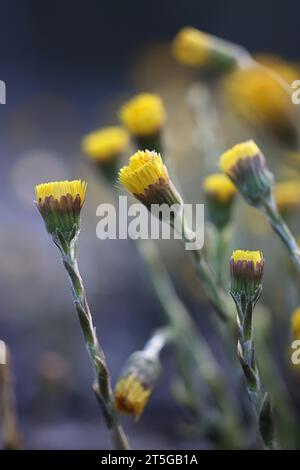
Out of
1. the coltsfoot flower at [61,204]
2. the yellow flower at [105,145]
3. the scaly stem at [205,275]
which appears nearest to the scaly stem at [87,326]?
the coltsfoot flower at [61,204]

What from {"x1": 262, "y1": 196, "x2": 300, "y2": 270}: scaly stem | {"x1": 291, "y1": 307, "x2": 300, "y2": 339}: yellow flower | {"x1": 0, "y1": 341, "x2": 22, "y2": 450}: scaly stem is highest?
{"x1": 262, "y1": 196, "x2": 300, "y2": 270}: scaly stem

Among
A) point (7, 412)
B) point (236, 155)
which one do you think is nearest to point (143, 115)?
point (236, 155)

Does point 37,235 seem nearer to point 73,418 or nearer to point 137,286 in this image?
point 137,286

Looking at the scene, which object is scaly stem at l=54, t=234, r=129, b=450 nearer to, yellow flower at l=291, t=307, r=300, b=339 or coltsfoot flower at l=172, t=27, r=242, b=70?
yellow flower at l=291, t=307, r=300, b=339

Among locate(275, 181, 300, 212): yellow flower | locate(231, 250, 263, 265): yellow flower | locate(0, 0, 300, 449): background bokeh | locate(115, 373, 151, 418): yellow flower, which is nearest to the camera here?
locate(231, 250, 263, 265): yellow flower

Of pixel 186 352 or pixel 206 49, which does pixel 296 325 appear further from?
pixel 206 49

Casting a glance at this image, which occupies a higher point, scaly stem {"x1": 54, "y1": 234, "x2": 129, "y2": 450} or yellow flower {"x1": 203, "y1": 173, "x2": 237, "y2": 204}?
yellow flower {"x1": 203, "y1": 173, "x2": 237, "y2": 204}

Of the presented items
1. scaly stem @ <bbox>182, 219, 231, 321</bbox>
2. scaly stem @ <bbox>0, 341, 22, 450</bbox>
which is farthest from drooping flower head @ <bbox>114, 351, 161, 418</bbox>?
scaly stem @ <bbox>0, 341, 22, 450</bbox>

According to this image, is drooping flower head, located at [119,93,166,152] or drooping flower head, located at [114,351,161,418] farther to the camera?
drooping flower head, located at [119,93,166,152]

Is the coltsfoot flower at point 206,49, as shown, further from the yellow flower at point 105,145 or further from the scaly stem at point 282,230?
the scaly stem at point 282,230
